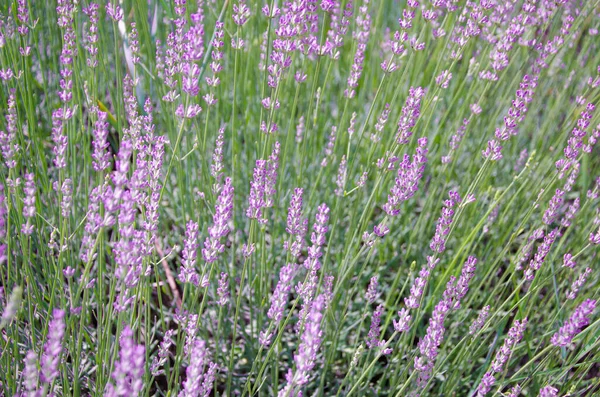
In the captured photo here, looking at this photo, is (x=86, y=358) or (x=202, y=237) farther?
(x=202, y=237)

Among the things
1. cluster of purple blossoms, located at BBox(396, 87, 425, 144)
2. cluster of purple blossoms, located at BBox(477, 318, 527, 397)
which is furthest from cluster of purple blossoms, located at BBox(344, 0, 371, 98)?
cluster of purple blossoms, located at BBox(477, 318, 527, 397)

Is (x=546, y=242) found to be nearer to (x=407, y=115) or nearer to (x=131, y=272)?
(x=407, y=115)

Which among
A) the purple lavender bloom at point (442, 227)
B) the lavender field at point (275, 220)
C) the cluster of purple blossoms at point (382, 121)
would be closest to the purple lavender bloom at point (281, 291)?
the lavender field at point (275, 220)

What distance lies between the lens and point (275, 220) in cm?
211

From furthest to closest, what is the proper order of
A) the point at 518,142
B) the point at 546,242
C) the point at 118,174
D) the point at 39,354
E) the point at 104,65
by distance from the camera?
the point at 518,142, the point at 104,65, the point at 546,242, the point at 39,354, the point at 118,174

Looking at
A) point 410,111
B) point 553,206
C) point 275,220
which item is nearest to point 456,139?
point 553,206

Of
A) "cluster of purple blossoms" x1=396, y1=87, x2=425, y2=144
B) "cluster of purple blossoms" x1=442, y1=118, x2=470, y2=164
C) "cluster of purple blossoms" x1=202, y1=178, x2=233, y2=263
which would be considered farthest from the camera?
"cluster of purple blossoms" x1=442, y1=118, x2=470, y2=164

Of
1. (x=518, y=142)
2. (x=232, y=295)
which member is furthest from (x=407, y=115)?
Result: (x=518, y=142)

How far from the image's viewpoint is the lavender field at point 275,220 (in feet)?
4.52

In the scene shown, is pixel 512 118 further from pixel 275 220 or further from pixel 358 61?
pixel 275 220

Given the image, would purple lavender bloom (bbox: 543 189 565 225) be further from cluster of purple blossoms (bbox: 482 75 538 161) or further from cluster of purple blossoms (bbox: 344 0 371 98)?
cluster of purple blossoms (bbox: 344 0 371 98)

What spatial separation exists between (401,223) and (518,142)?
95 centimetres

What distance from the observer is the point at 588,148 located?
1.88 meters

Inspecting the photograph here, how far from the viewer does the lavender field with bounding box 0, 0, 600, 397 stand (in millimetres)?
1378
